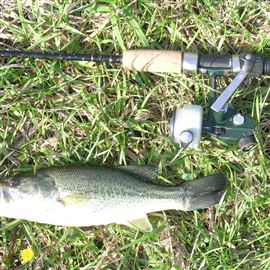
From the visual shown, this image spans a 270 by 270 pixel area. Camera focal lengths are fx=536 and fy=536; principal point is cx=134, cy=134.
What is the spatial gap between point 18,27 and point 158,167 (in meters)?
1.44

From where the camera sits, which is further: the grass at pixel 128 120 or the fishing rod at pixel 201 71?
the grass at pixel 128 120

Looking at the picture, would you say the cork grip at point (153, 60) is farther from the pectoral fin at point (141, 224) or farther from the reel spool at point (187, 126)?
the pectoral fin at point (141, 224)

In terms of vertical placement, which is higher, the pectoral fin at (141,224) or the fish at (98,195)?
the fish at (98,195)

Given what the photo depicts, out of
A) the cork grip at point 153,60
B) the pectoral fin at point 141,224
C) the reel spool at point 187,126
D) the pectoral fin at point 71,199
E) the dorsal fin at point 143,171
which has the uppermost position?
the cork grip at point 153,60

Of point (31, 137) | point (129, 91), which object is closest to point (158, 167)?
point (129, 91)

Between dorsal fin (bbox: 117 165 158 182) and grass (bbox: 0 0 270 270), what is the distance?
0.32 feet

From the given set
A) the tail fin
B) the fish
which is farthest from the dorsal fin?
the tail fin

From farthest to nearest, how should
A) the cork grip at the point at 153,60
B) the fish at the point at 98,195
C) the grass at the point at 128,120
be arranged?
the grass at the point at 128,120 < the cork grip at the point at 153,60 < the fish at the point at 98,195

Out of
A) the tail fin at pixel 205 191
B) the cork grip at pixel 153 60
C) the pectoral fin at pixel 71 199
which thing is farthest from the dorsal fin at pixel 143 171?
the cork grip at pixel 153 60

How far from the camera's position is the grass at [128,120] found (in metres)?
3.81

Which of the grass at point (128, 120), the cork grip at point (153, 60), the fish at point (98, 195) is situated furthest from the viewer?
the grass at point (128, 120)

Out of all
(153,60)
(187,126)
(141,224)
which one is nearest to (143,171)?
(141,224)

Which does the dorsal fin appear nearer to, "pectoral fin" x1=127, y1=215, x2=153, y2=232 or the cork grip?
"pectoral fin" x1=127, y1=215, x2=153, y2=232

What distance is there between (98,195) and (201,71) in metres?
1.08
